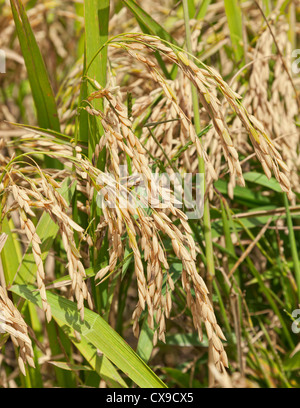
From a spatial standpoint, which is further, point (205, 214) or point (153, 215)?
point (205, 214)

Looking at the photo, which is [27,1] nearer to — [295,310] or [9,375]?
[9,375]

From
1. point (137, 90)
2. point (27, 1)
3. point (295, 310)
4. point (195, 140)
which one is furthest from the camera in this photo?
point (27, 1)

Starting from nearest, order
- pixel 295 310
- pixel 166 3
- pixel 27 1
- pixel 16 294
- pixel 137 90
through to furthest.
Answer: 1. pixel 16 294
2. pixel 295 310
3. pixel 137 90
4. pixel 27 1
5. pixel 166 3

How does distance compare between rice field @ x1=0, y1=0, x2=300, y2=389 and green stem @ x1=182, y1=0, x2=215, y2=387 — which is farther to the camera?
green stem @ x1=182, y1=0, x2=215, y2=387

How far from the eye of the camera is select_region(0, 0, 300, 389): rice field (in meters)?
→ 0.76

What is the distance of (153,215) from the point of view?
752 millimetres

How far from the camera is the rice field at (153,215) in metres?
0.76

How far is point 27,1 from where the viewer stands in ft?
5.68

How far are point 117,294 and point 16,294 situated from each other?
23cm

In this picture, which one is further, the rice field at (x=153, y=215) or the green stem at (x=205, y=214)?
the green stem at (x=205, y=214)

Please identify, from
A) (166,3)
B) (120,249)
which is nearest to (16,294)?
(120,249)

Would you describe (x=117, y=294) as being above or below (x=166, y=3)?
below

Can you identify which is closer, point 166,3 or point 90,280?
point 90,280
